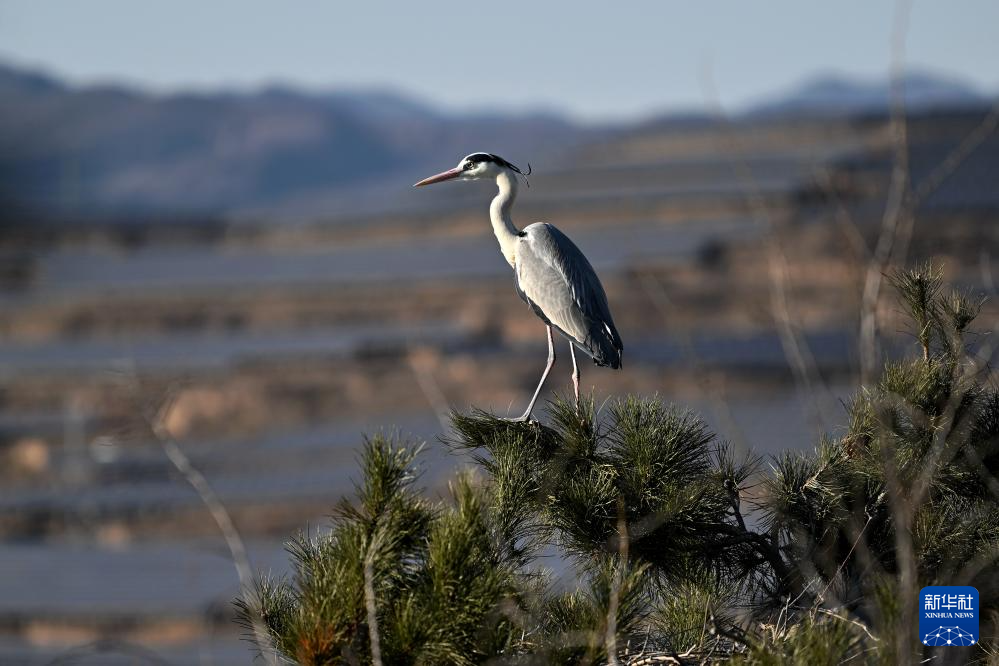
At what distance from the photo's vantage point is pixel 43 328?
115 feet

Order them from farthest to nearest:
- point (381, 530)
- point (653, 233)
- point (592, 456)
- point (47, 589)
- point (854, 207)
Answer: point (653, 233), point (854, 207), point (47, 589), point (592, 456), point (381, 530)

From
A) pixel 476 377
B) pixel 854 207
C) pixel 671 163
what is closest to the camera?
pixel 476 377

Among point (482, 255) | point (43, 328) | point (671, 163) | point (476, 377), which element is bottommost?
point (476, 377)

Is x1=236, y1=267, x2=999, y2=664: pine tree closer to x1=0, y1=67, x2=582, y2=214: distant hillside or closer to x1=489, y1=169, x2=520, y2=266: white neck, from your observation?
x1=489, y1=169, x2=520, y2=266: white neck

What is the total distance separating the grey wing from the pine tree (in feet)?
0.89

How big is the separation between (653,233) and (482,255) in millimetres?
4216

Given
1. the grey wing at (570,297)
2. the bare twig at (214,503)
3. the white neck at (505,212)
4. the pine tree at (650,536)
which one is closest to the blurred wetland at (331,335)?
the white neck at (505,212)

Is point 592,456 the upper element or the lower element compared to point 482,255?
lower

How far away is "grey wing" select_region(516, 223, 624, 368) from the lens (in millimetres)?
4977

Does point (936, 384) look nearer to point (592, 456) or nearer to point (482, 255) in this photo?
point (592, 456)

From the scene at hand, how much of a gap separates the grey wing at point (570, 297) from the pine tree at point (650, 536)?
27cm

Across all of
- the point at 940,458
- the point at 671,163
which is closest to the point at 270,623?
the point at 940,458

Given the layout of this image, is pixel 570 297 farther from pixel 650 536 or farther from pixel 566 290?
pixel 650 536

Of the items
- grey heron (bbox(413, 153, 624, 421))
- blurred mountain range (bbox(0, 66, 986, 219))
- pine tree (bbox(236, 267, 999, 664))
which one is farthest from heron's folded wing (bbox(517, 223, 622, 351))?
blurred mountain range (bbox(0, 66, 986, 219))
